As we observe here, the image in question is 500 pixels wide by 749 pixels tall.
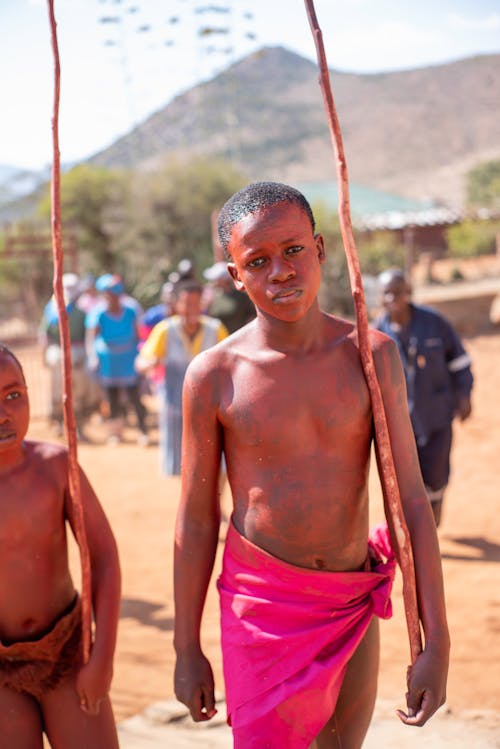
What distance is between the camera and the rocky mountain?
71.4 meters

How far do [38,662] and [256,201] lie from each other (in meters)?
1.40

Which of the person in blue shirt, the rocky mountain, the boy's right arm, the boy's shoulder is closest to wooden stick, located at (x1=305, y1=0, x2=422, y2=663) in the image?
the boy's right arm

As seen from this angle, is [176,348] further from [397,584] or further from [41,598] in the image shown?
[41,598]

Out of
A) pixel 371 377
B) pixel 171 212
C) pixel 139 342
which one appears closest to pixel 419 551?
pixel 371 377

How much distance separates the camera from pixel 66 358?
234 cm

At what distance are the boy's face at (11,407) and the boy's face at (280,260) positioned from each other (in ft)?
2.47

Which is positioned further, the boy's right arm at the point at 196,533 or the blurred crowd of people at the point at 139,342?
the blurred crowd of people at the point at 139,342

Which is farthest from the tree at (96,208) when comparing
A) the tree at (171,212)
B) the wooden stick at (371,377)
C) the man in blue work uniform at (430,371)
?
the wooden stick at (371,377)

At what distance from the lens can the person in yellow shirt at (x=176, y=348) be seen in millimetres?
6590

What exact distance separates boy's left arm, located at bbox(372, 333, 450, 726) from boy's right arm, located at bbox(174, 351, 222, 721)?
1.50 feet

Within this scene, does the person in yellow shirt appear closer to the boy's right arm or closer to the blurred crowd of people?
the blurred crowd of people

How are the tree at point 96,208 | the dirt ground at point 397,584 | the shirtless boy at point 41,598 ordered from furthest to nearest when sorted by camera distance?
the tree at point 96,208 → the dirt ground at point 397,584 → the shirtless boy at point 41,598

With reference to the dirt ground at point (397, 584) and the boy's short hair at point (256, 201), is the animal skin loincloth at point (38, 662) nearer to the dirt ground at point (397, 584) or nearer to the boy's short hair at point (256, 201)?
the boy's short hair at point (256, 201)

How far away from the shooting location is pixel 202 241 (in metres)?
27.0
